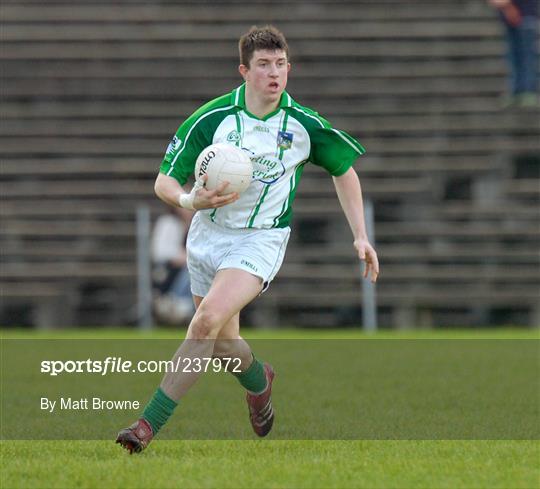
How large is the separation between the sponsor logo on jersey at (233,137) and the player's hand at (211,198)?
0.47 m

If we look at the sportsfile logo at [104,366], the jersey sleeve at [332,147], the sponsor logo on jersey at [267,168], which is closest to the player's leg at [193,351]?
the sponsor logo on jersey at [267,168]

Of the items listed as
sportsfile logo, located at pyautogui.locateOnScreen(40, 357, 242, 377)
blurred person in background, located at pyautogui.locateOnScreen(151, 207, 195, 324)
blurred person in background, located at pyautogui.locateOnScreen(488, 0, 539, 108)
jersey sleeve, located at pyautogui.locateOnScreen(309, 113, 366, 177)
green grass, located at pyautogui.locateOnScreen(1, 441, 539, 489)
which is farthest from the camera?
blurred person in background, located at pyautogui.locateOnScreen(488, 0, 539, 108)

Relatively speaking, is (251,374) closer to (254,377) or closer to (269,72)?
(254,377)

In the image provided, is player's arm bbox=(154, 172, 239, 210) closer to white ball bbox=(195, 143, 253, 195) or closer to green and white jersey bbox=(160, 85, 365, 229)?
white ball bbox=(195, 143, 253, 195)

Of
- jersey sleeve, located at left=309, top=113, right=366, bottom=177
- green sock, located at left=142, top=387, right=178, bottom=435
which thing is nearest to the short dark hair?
jersey sleeve, located at left=309, top=113, right=366, bottom=177

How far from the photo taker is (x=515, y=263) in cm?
1706

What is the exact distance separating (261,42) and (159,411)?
172 cm

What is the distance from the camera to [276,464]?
5.54 metres

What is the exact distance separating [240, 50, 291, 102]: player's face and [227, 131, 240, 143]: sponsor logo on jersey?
22cm

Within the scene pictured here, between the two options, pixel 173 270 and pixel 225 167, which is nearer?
pixel 225 167

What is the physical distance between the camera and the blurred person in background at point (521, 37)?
16567mm

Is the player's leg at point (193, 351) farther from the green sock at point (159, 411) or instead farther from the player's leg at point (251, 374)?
the player's leg at point (251, 374)

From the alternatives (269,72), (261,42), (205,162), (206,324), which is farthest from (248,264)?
(261,42)

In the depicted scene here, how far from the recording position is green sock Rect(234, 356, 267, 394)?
6.76 metres
